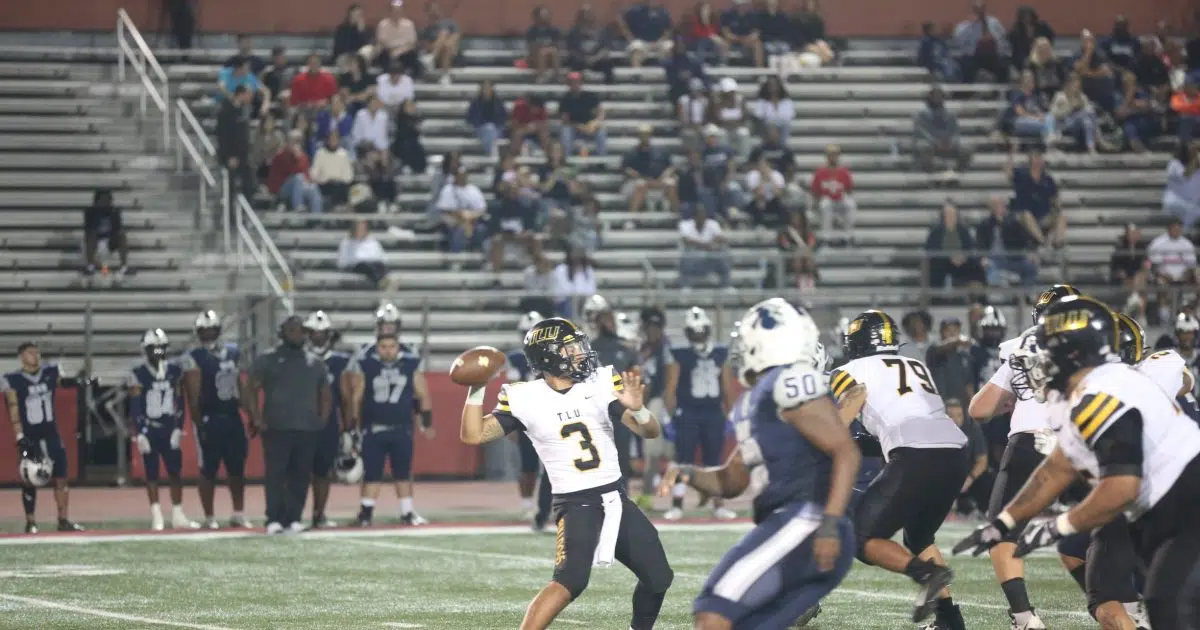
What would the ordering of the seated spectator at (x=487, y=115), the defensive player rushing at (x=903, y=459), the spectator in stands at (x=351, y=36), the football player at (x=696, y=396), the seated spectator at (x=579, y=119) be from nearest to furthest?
1. the defensive player rushing at (x=903, y=459)
2. the football player at (x=696, y=396)
3. the seated spectator at (x=487, y=115)
4. the seated spectator at (x=579, y=119)
5. the spectator in stands at (x=351, y=36)

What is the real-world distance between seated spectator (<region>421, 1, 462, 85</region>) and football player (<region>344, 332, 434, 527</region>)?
9326 mm

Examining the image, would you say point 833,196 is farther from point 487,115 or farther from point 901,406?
point 901,406

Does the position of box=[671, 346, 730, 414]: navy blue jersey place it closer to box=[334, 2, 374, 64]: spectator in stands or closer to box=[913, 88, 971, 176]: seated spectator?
box=[334, 2, 374, 64]: spectator in stands

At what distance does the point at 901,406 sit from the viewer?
9.02 meters

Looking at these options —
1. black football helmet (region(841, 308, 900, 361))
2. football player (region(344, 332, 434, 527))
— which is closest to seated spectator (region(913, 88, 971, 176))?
football player (region(344, 332, 434, 527))

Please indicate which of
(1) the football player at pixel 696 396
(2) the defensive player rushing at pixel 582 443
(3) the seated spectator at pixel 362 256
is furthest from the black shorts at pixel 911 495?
(3) the seated spectator at pixel 362 256

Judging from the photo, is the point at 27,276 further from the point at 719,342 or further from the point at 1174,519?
the point at 1174,519

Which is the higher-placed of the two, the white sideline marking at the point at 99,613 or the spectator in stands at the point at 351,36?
the spectator in stands at the point at 351,36

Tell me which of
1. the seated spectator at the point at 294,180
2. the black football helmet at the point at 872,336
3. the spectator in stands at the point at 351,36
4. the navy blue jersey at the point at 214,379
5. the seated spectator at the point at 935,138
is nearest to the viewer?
the black football helmet at the point at 872,336

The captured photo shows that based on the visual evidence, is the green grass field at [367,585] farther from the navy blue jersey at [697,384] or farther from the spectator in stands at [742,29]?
the spectator in stands at [742,29]

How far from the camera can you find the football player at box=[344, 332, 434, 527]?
1578cm

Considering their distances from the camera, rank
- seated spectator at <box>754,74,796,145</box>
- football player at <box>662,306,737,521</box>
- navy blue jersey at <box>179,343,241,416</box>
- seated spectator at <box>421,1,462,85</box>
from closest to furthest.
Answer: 1. navy blue jersey at <box>179,343,241,416</box>
2. football player at <box>662,306,737,521</box>
3. seated spectator at <box>754,74,796,145</box>
4. seated spectator at <box>421,1,462,85</box>

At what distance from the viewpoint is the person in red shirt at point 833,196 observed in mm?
22906

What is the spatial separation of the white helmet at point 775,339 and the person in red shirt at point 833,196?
16259 mm
